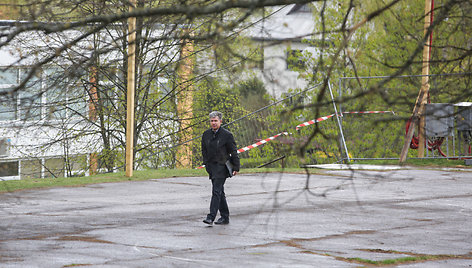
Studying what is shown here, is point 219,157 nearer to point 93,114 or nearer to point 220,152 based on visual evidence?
A: point 220,152

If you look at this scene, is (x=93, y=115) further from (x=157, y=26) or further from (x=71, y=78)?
(x=71, y=78)

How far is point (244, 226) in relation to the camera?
1114 cm

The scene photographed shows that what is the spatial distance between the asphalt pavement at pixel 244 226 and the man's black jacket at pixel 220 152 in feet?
2.49

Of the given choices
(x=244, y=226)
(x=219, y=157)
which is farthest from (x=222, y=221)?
(x=219, y=157)

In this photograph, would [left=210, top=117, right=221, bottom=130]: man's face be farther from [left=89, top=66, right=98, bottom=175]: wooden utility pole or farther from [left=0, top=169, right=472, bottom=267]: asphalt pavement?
[left=89, top=66, right=98, bottom=175]: wooden utility pole

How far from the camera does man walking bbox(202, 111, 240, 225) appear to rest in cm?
1152

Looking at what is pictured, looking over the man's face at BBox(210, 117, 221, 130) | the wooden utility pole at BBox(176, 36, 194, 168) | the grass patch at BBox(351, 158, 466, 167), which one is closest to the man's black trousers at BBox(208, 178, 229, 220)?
the man's face at BBox(210, 117, 221, 130)

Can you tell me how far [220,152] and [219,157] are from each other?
73 mm

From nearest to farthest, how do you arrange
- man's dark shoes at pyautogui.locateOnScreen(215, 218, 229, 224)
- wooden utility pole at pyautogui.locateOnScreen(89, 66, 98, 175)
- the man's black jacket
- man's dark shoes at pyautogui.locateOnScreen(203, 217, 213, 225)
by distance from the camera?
man's dark shoes at pyautogui.locateOnScreen(203, 217, 213, 225) → man's dark shoes at pyautogui.locateOnScreen(215, 218, 229, 224) → the man's black jacket → wooden utility pole at pyautogui.locateOnScreen(89, 66, 98, 175)

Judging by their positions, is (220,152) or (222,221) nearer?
(222,221)

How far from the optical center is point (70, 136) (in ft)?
79.2

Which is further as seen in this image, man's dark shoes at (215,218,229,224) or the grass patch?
the grass patch

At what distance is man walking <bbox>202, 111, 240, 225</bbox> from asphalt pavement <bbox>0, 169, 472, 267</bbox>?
44 cm

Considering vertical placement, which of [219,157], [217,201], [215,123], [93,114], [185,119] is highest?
[93,114]
